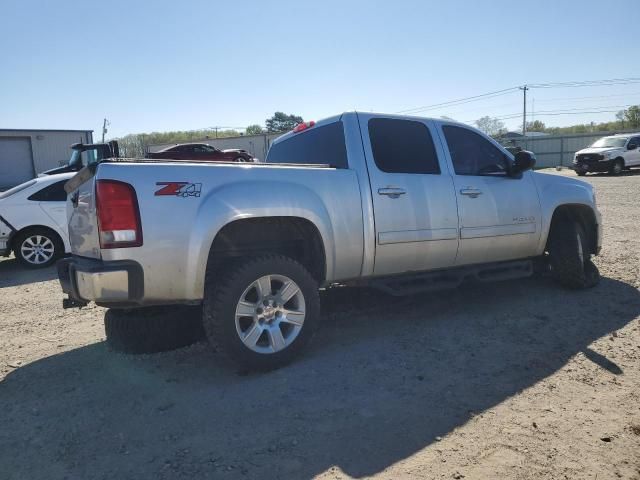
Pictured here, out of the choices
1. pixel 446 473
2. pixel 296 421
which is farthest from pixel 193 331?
pixel 446 473

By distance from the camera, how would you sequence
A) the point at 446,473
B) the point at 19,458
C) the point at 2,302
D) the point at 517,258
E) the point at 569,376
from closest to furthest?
the point at 446,473 < the point at 19,458 < the point at 569,376 < the point at 517,258 < the point at 2,302

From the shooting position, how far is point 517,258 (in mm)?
5184

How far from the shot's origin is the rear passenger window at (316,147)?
4.29m

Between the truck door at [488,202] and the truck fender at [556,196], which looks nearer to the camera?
the truck door at [488,202]

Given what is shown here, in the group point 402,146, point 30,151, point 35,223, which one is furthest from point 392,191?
point 30,151

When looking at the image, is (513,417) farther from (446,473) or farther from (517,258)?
(517,258)

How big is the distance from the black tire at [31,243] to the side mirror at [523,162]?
292 inches

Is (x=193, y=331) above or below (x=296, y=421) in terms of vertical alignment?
above

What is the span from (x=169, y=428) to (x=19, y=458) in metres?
0.78

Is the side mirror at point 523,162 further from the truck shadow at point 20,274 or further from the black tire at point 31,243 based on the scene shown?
A: the black tire at point 31,243

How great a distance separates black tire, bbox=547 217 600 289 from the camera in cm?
535

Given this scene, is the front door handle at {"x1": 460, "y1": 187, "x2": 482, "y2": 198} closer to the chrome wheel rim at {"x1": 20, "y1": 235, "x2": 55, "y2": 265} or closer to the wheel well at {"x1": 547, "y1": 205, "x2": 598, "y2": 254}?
the wheel well at {"x1": 547, "y1": 205, "x2": 598, "y2": 254}

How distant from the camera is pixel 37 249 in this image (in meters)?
8.21

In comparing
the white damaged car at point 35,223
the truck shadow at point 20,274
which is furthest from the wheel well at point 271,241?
the white damaged car at point 35,223
